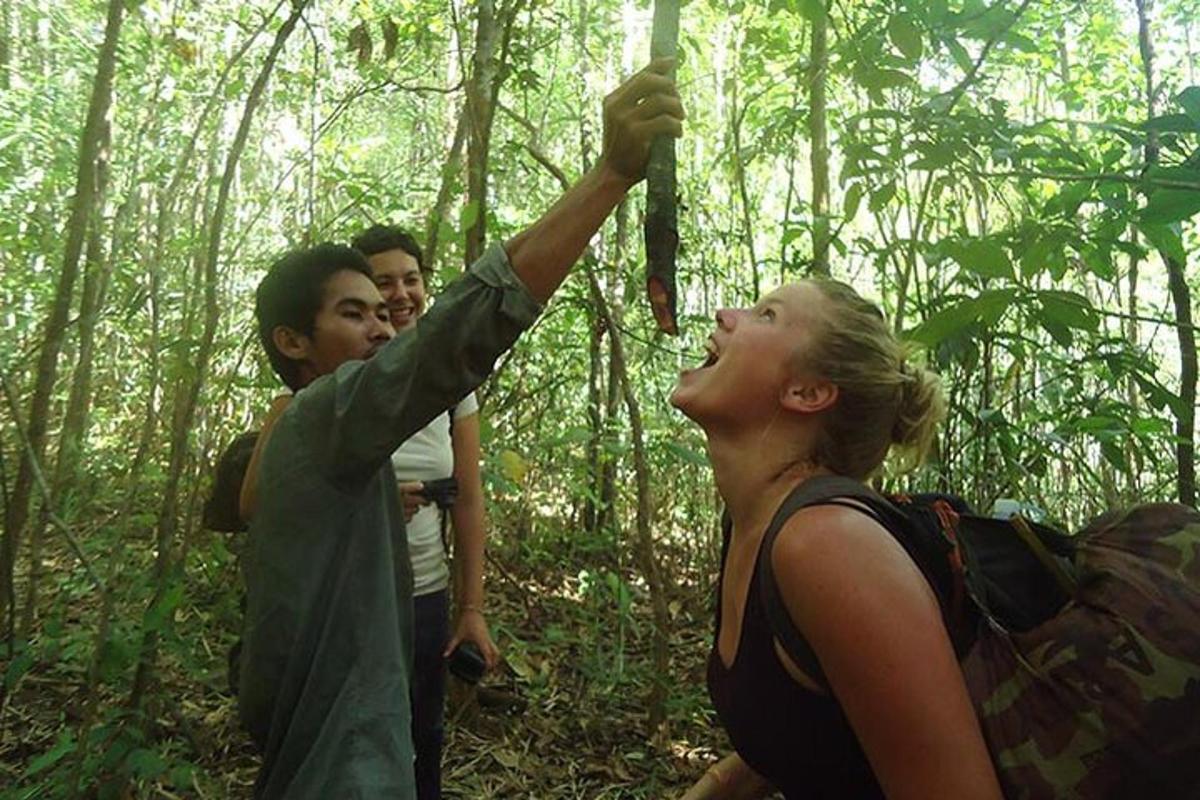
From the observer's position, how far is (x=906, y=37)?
95.0 inches

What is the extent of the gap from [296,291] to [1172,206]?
1.65 meters

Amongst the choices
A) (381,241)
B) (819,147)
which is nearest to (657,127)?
(381,241)

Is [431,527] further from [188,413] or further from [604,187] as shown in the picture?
[604,187]

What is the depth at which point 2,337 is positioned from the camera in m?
5.27

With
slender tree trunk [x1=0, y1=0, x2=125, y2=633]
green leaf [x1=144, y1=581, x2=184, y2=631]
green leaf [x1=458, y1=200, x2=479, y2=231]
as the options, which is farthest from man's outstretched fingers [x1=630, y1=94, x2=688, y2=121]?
slender tree trunk [x1=0, y1=0, x2=125, y2=633]

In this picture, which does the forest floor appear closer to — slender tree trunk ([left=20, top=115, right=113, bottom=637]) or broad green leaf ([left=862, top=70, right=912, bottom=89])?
slender tree trunk ([left=20, top=115, right=113, bottom=637])

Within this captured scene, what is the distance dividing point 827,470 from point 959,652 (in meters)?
0.38

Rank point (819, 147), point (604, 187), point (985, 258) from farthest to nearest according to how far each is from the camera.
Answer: point (819, 147), point (985, 258), point (604, 187)

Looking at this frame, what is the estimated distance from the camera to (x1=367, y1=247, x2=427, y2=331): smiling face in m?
2.62

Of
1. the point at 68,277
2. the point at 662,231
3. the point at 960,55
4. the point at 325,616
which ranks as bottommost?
the point at 325,616

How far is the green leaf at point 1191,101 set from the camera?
1624 mm

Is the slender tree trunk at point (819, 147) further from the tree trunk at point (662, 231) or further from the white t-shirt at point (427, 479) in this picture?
the tree trunk at point (662, 231)

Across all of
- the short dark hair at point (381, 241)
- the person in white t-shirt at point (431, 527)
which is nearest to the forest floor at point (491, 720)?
the person in white t-shirt at point (431, 527)

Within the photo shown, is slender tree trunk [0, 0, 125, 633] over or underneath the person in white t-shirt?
over
